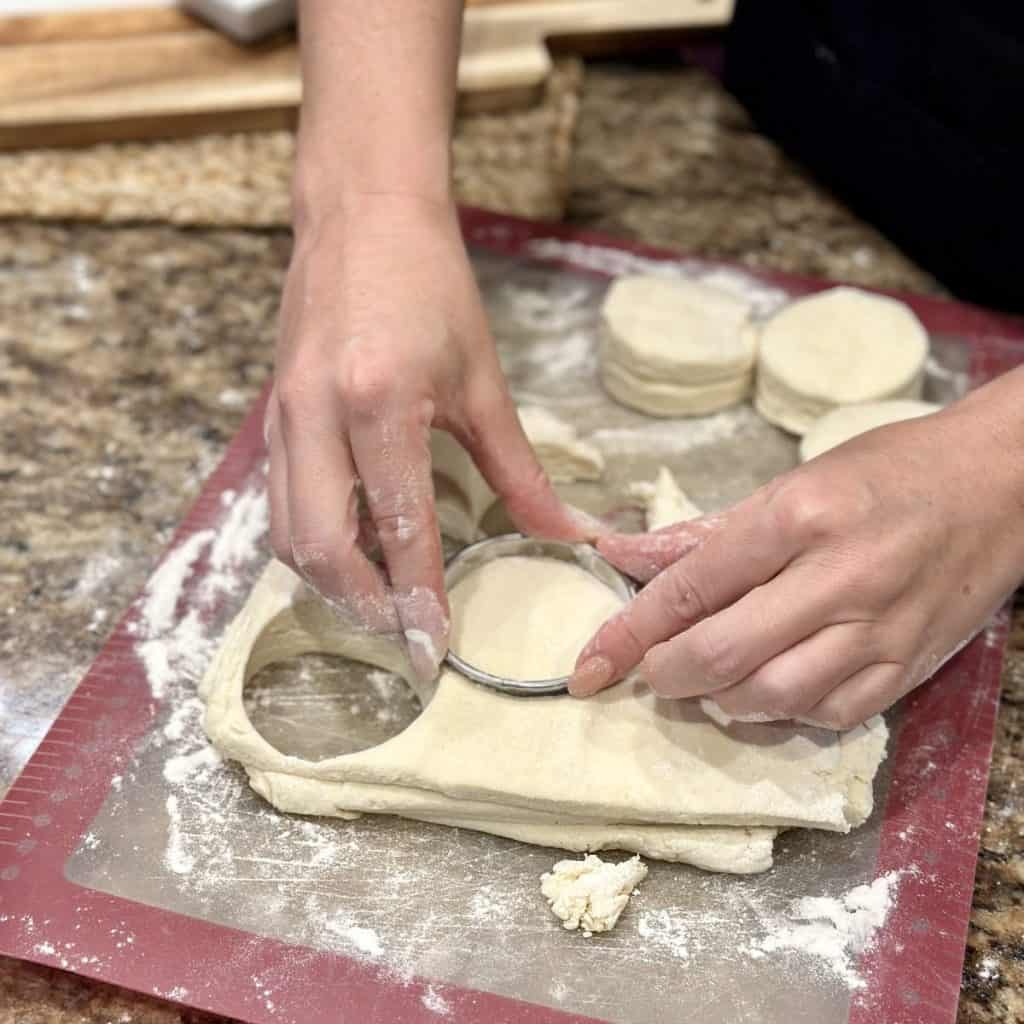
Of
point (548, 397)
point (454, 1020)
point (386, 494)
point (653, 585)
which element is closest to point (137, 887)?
point (454, 1020)

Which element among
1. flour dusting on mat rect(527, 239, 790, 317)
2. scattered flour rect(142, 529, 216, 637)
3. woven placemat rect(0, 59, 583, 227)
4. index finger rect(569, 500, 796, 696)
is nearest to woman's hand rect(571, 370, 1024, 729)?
index finger rect(569, 500, 796, 696)

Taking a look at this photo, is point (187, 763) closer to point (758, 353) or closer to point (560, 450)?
point (560, 450)

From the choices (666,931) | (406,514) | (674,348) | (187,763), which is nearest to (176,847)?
(187,763)

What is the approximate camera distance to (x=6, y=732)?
169 centimetres

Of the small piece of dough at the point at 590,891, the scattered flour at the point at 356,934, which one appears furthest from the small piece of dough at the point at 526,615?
the scattered flour at the point at 356,934

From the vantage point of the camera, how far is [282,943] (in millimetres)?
1466

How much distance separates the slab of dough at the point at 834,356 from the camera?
2.04m

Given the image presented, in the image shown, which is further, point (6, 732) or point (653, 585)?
point (6, 732)

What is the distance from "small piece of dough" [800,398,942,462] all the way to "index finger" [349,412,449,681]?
2.37 feet

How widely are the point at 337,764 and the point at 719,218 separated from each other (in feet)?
5.34

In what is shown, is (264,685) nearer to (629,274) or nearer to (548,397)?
(548,397)

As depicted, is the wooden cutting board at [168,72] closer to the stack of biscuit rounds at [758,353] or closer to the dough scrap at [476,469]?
the stack of biscuit rounds at [758,353]

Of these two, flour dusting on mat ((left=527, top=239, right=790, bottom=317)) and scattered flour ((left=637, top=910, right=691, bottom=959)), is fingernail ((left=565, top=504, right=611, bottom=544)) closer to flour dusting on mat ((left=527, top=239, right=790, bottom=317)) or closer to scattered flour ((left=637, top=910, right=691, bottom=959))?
scattered flour ((left=637, top=910, right=691, bottom=959))

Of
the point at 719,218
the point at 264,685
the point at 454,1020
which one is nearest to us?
the point at 454,1020
